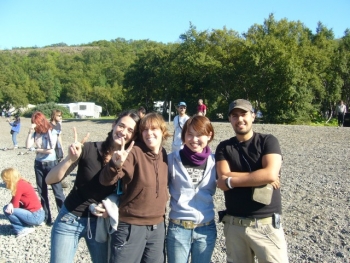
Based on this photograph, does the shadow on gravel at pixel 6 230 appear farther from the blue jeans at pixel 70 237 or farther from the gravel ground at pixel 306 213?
the blue jeans at pixel 70 237

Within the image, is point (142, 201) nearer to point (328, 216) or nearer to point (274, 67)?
point (328, 216)

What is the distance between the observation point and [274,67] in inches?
1169

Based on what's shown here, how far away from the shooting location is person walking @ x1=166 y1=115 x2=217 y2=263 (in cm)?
292

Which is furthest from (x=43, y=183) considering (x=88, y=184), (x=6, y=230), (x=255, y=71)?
(x=255, y=71)

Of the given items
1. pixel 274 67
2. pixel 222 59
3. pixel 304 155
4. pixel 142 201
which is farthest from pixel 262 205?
pixel 222 59

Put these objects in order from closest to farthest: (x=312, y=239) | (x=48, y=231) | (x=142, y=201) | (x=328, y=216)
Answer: (x=142, y=201), (x=312, y=239), (x=48, y=231), (x=328, y=216)

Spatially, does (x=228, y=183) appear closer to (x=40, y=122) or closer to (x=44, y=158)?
(x=44, y=158)

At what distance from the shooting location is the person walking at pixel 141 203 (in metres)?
2.73

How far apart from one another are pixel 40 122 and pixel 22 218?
1591 mm

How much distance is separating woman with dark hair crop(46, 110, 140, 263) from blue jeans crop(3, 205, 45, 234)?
321 centimetres

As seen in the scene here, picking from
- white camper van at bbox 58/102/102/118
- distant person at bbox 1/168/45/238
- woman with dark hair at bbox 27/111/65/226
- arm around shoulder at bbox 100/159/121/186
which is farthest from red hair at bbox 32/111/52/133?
white camper van at bbox 58/102/102/118

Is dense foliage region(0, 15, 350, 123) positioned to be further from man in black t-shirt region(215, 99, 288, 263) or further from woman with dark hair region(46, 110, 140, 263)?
woman with dark hair region(46, 110, 140, 263)

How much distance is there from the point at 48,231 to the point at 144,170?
155 inches

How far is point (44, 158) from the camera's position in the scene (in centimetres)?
611
